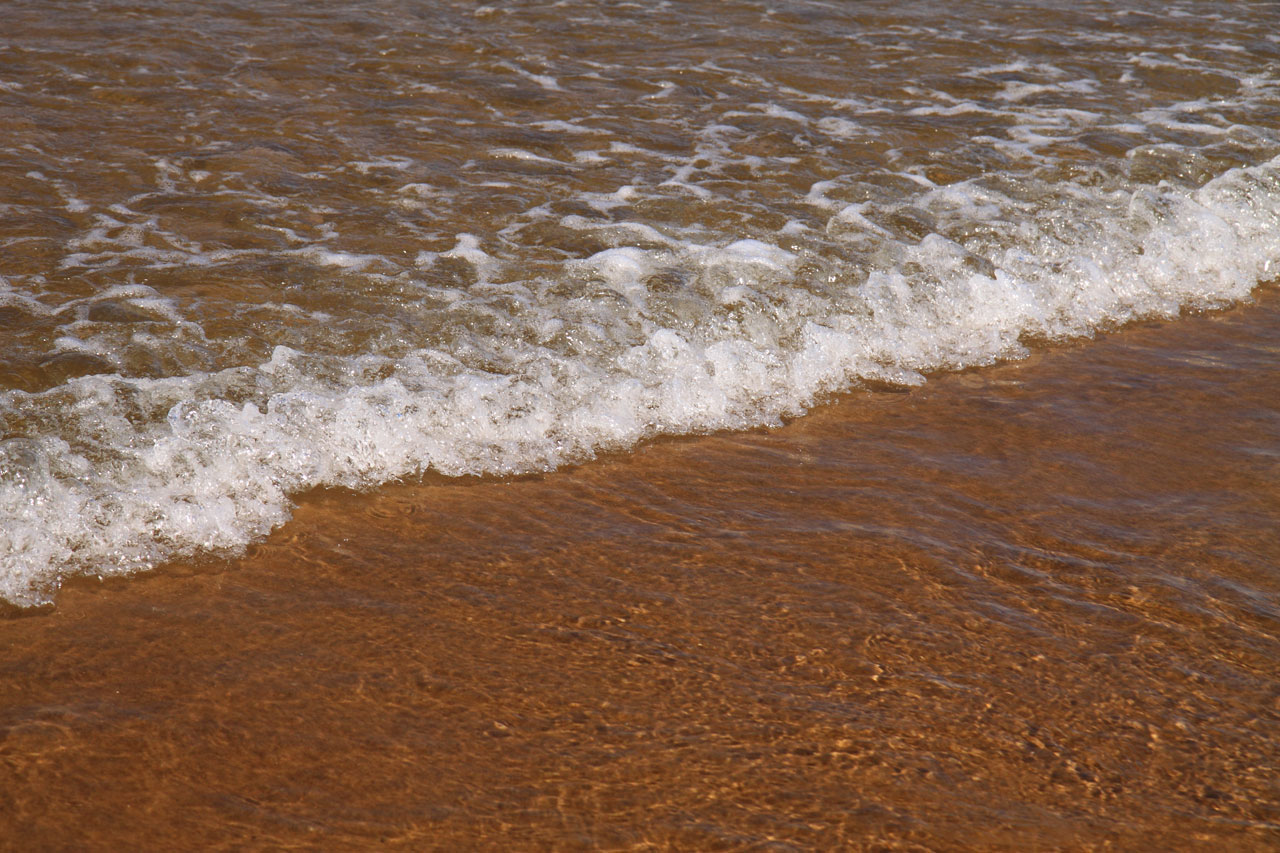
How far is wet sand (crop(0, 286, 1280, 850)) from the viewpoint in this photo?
2436 mm

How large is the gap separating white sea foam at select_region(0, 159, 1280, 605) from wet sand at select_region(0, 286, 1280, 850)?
0.18 metres

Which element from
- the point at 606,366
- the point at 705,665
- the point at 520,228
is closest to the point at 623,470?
the point at 606,366

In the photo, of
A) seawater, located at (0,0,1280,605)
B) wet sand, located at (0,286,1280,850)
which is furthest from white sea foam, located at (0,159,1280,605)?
wet sand, located at (0,286,1280,850)

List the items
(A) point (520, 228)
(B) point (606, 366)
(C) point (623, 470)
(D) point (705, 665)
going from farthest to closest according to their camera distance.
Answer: (A) point (520, 228), (B) point (606, 366), (C) point (623, 470), (D) point (705, 665)

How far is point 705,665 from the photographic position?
2875 millimetres

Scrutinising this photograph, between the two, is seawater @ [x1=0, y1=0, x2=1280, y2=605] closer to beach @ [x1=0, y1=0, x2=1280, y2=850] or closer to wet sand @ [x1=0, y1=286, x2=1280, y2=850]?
beach @ [x1=0, y1=0, x2=1280, y2=850]

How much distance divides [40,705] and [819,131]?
17.6ft

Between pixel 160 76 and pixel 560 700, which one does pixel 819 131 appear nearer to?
pixel 160 76

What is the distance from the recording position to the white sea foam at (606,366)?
3379 mm

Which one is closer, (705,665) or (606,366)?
(705,665)

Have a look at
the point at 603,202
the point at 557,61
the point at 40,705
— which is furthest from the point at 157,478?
the point at 557,61

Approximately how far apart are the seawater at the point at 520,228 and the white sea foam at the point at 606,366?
0.01 m

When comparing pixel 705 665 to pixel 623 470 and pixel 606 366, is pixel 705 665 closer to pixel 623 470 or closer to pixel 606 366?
pixel 623 470

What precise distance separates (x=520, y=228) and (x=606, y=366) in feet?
4.59
